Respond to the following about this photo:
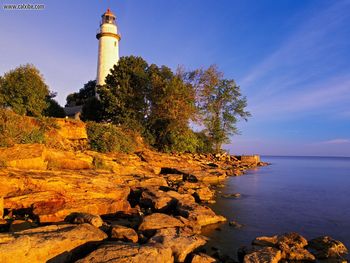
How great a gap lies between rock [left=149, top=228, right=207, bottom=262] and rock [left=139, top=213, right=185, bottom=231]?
26.3 inches

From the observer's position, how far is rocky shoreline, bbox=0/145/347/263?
7.07m

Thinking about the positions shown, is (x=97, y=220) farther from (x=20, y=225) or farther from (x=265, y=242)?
(x=265, y=242)

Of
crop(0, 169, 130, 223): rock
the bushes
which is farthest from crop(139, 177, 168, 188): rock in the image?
the bushes

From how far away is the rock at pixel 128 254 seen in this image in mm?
6613

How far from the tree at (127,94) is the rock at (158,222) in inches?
777

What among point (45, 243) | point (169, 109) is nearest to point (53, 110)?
point (169, 109)

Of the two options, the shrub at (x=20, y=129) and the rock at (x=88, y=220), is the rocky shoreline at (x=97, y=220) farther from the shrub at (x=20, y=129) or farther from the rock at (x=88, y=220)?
the shrub at (x=20, y=129)

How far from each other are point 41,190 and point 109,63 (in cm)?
3180

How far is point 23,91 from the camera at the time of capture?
2602cm

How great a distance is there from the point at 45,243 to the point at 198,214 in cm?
630

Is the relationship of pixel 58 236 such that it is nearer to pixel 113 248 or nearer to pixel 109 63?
pixel 113 248

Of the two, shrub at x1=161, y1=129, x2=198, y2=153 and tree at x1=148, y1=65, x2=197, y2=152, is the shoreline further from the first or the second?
shrub at x1=161, y1=129, x2=198, y2=153

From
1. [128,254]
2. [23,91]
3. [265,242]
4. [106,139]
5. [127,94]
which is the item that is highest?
[127,94]

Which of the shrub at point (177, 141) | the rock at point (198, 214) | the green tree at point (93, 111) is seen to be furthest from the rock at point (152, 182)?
the green tree at point (93, 111)
